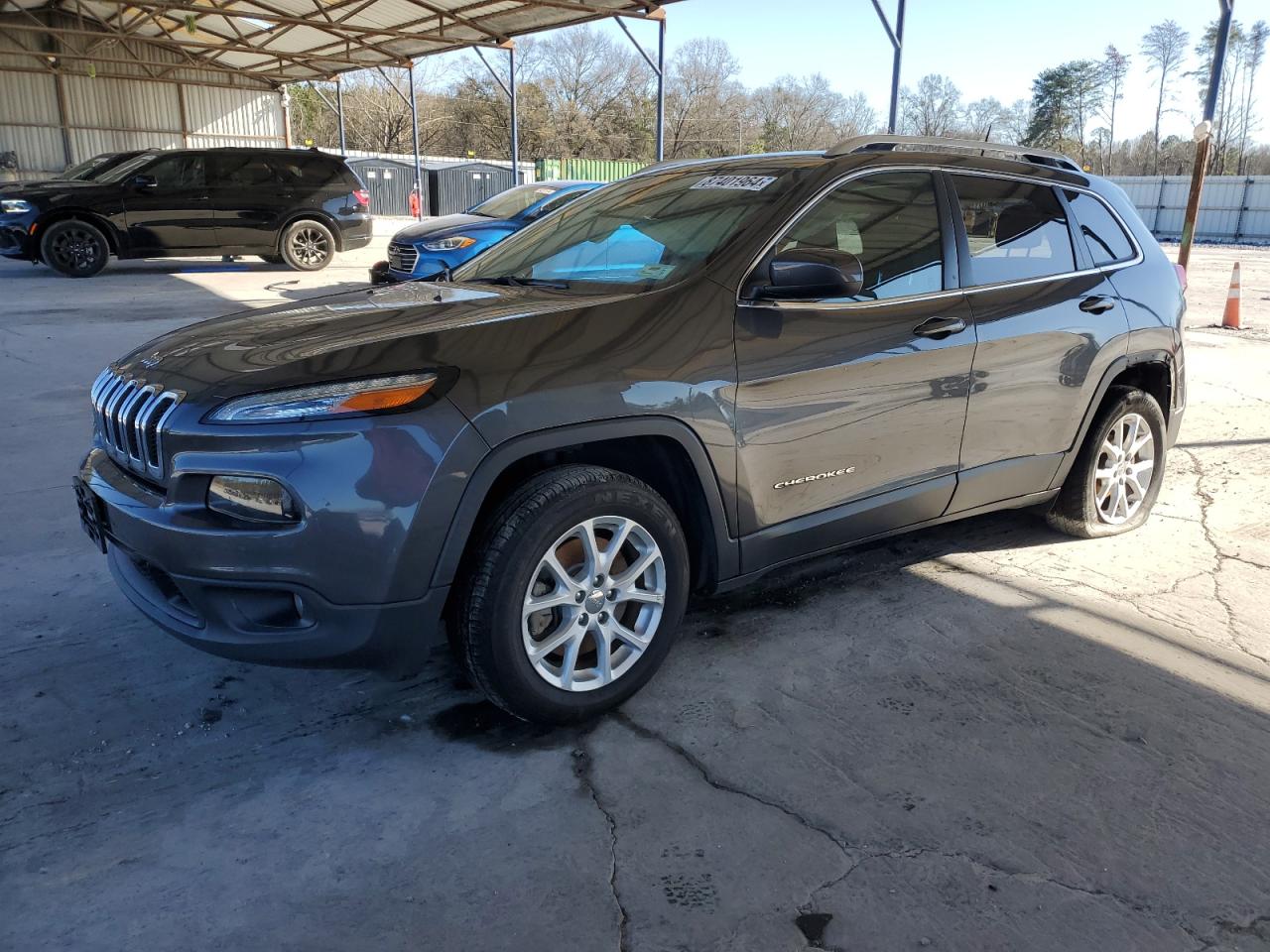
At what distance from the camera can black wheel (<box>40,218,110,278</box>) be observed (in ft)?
44.1

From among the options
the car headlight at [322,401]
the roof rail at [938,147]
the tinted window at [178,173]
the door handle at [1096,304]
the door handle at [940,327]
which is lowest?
the car headlight at [322,401]

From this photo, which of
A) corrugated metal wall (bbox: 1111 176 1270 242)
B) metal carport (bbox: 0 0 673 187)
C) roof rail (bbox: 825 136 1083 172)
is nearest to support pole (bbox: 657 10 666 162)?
metal carport (bbox: 0 0 673 187)

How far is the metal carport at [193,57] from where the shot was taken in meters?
19.5

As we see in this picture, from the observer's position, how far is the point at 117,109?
2666 centimetres

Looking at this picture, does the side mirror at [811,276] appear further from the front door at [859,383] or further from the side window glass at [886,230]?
the side window glass at [886,230]

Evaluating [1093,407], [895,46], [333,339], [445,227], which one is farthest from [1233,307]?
[333,339]

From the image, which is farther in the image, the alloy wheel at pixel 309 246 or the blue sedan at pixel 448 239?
the alloy wheel at pixel 309 246

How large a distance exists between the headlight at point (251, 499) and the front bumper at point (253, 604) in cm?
6

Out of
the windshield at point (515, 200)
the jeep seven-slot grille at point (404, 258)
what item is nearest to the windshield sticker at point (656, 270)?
the jeep seven-slot grille at point (404, 258)

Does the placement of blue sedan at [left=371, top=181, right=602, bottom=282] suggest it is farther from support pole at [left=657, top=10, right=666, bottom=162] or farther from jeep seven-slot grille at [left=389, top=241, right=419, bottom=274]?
support pole at [left=657, top=10, right=666, bottom=162]

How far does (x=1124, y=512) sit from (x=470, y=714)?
11.2 ft

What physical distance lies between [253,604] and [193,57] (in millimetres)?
28531

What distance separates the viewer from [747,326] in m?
3.03

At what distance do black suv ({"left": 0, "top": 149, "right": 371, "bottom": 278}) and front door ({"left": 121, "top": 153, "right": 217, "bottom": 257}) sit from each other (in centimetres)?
1
